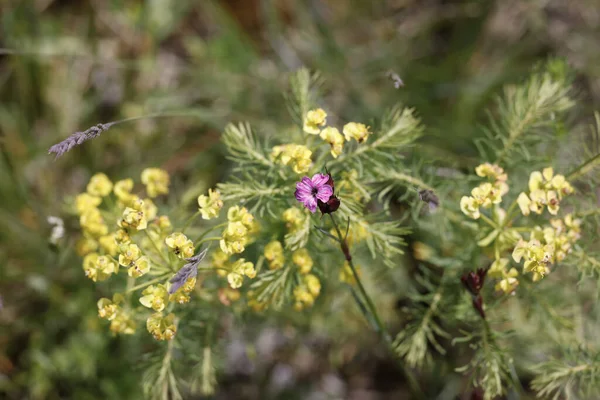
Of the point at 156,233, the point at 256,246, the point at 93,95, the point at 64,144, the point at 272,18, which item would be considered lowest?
the point at 256,246

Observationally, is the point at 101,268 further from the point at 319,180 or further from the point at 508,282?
the point at 508,282

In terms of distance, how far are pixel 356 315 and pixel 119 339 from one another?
3.38 ft

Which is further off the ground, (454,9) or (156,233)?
(454,9)

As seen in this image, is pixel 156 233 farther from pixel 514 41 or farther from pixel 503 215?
pixel 514 41

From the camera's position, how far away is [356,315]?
251 centimetres

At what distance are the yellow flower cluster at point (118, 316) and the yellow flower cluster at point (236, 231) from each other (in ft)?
1.13

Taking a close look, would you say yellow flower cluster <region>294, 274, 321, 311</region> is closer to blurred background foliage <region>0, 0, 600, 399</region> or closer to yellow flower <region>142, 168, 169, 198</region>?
yellow flower <region>142, 168, 169, 198</region>

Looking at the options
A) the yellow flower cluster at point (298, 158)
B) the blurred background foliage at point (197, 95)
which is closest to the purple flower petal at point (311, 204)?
the yellow flower cluster at point (298, 158)

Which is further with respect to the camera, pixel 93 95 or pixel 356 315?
pixel 93 95

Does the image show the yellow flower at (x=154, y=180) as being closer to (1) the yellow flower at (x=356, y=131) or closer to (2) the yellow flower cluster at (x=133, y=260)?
(2) the yellow flower cluster at (x=133, y=260)

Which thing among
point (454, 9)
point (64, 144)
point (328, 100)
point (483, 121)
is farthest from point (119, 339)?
point (454, 9)

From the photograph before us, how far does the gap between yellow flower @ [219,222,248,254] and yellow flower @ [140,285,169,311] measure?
7.6 inches

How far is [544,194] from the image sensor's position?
1618 millimetres

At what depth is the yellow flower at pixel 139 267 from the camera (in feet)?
4.82
